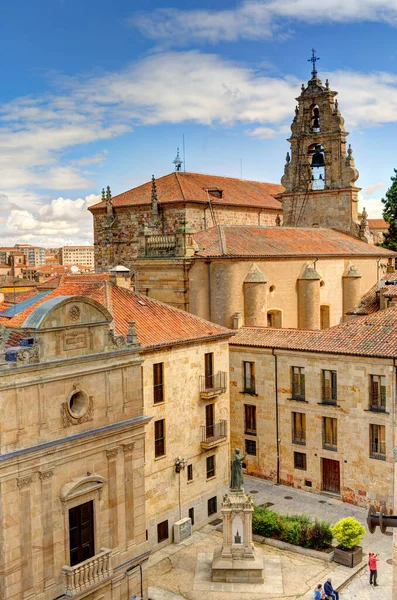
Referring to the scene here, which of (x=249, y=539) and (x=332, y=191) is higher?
(x=332, y=191)

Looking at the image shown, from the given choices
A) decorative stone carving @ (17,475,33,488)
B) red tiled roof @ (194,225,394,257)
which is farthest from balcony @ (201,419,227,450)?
decorative stone carving @ (17,475,33,488)

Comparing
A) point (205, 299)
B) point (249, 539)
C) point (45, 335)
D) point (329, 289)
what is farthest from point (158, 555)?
point (329, 289)

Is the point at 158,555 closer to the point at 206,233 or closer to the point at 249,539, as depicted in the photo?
the point at 249,539

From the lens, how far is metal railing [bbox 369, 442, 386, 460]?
27906 millimetres

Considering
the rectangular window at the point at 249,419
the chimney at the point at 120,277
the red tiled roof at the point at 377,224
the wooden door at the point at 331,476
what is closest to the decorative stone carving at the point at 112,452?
the wooden door at the point at 331,476

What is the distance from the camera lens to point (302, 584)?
22.6 m

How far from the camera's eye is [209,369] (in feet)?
93.9

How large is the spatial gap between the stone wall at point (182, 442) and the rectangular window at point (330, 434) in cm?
442

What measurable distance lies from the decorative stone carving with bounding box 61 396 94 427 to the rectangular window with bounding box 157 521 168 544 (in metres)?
8.33

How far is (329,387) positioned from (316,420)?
1.62 meters

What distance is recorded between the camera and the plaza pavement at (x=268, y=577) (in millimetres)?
22047

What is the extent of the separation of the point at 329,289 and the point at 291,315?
4.65 metres

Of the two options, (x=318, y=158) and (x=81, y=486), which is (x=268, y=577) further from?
(x=318, y=158)

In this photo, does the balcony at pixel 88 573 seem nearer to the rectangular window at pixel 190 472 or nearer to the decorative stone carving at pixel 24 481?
the decorative stone carving at pixel 24 481
